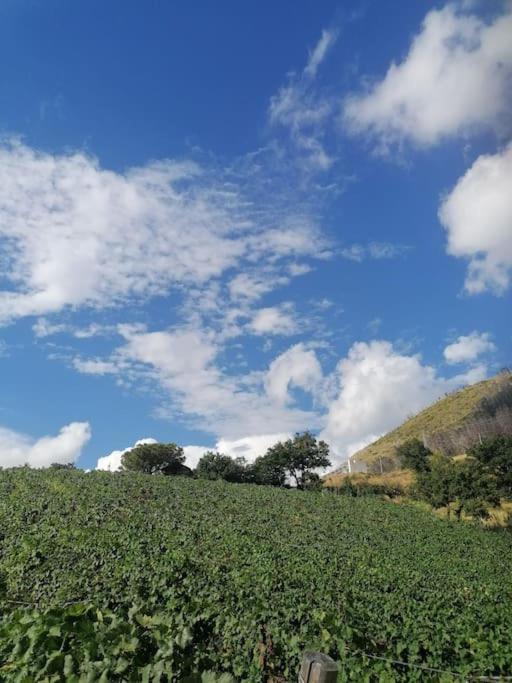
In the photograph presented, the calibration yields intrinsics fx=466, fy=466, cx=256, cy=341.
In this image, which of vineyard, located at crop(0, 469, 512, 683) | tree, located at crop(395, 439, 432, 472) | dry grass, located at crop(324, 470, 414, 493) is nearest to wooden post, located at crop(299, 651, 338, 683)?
vineyard, located at crop(0, 469, 512, 683)

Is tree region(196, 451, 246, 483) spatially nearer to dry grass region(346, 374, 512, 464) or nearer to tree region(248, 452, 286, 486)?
tree region(248, 452, 286, 486)

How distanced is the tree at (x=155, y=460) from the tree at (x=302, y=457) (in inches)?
667

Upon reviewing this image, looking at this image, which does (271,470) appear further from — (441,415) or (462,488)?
(441,415)

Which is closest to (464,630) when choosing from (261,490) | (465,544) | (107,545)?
(107,545)

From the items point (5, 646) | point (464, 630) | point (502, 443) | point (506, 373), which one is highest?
point (506, 373)

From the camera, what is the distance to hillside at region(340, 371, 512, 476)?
68812 millimetres

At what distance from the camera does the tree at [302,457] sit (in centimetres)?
5562

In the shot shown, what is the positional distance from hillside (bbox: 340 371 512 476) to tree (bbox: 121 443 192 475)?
31992 mm

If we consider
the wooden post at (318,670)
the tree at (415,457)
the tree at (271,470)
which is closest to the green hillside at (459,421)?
the tree at (415,457)

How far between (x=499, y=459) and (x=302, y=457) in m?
21.8

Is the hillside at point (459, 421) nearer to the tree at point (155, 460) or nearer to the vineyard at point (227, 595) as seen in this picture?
the tree at point (155, 460)

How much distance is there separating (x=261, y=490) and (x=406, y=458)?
2249 cm

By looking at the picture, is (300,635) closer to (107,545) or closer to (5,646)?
(5,646)

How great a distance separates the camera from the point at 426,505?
41812mm
